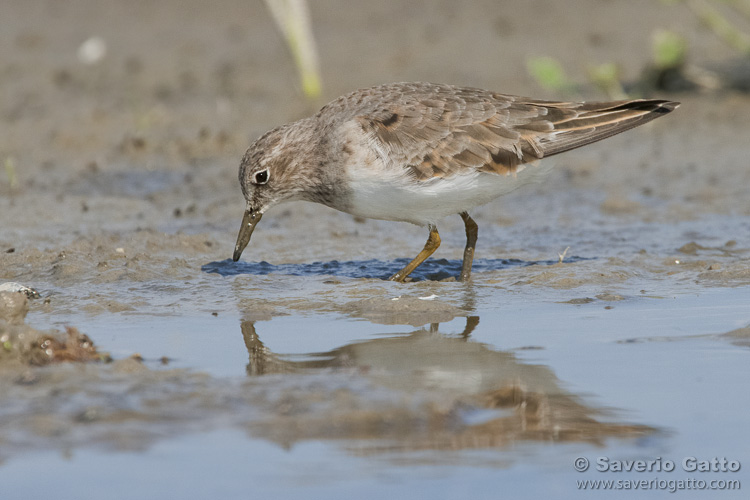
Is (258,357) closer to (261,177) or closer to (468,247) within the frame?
(261,177)

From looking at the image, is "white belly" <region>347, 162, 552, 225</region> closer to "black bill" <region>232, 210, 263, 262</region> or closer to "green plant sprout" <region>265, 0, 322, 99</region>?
"black bill" <region>232, 210, 263, 262</region>

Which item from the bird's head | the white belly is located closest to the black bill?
the bird's head

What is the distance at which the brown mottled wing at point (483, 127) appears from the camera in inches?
287

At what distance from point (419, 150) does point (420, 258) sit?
0.92 meters

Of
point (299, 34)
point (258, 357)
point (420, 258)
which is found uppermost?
point (299, 34)

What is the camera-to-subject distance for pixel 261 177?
7.74m

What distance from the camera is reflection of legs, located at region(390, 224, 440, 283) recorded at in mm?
7637

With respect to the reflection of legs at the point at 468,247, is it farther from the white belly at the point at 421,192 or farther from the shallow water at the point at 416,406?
the shallow water at the point at 416,406

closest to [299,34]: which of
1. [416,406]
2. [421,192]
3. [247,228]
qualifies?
[247,228]

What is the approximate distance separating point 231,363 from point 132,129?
27.4 feet

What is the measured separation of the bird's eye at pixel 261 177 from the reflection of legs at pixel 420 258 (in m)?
1.21

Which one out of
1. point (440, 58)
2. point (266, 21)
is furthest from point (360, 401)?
point (266, 21)

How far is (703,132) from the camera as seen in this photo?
41.3 ft

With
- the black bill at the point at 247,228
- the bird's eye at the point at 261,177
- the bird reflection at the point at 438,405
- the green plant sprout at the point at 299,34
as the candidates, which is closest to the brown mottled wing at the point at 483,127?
the bird's eye at the point at 261,177
